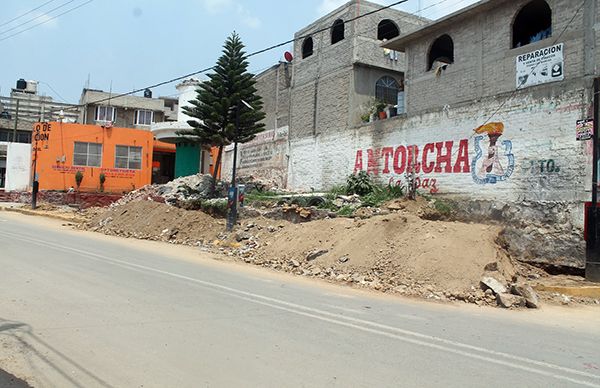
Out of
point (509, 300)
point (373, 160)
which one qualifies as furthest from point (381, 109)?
point (509, 300)

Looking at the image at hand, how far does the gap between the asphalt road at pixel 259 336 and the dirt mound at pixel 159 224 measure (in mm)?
9544

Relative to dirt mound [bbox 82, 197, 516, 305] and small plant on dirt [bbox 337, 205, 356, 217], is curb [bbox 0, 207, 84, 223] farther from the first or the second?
small plant on dirt [bbox 337, 205, 356, 217]

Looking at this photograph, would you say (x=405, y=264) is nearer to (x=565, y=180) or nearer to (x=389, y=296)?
(x=389, y=296)

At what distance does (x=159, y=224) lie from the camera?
2230 cm

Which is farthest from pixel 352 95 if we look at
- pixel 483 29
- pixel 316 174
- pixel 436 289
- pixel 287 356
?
pixel 287 356

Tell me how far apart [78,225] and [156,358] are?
74.7 feet

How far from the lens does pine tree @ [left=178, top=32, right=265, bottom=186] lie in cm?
2459

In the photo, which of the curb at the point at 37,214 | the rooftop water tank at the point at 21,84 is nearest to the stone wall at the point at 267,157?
the curb at the point at 37,214

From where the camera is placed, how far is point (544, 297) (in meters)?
11.1

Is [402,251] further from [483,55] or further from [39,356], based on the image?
[39,356]

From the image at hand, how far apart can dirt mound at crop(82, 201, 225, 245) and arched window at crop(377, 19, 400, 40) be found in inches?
482

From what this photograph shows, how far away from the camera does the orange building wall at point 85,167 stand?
126 feet

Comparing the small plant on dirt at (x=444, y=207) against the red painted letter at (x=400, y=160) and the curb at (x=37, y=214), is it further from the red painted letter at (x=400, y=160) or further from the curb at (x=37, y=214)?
the curb at (x=37, y=214)

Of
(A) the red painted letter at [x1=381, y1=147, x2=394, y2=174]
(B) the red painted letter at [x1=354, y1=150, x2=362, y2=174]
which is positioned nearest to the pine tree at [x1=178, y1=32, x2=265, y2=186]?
(B) the red painted letter at [x1=354, y1=150, x2=362, y2=174]
